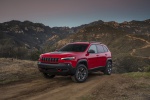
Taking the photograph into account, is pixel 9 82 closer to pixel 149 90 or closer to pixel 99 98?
pixel 99 98

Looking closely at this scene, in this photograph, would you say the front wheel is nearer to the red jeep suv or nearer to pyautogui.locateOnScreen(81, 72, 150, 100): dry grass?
the red jeep suv

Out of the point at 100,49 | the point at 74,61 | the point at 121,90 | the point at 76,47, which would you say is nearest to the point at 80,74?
the point at 74,61

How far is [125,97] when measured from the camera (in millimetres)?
8039

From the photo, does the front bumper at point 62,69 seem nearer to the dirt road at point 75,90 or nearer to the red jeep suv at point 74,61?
the red jeep suv at point 74,61

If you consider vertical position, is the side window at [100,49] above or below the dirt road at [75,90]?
above

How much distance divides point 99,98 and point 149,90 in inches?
101

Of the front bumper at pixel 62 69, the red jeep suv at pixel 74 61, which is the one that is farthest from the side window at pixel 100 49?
the front bumper at pixel 62 69

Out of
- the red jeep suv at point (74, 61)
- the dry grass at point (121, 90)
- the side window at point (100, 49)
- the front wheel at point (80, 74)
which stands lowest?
the dry grass at point (121, 90)

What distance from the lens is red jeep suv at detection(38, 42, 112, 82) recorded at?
33.2 feet

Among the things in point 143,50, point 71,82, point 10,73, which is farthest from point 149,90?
point 143,50

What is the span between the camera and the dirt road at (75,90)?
796 cm

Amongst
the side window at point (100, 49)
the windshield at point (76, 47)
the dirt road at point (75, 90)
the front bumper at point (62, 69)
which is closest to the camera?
the dirt road at point (75, 90)

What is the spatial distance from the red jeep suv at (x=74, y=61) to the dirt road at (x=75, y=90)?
536 millimetres

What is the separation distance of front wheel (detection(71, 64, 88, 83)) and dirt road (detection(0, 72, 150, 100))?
29cm
